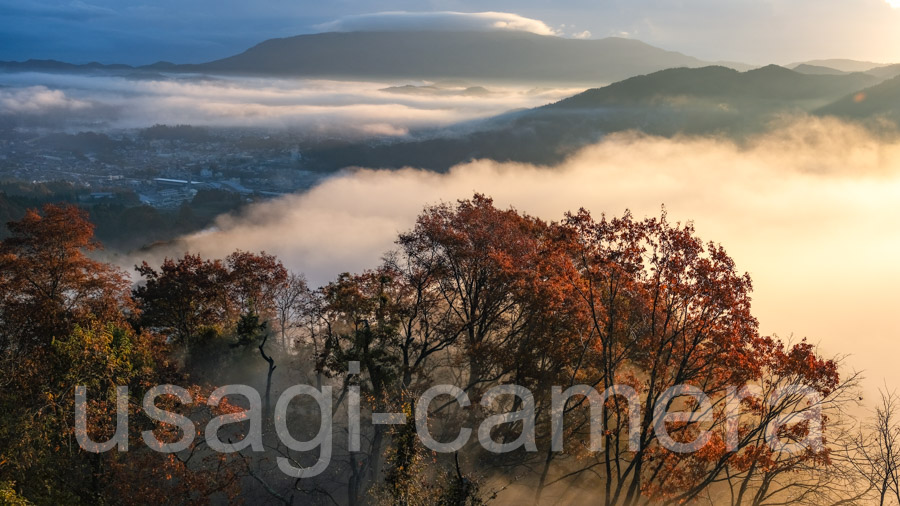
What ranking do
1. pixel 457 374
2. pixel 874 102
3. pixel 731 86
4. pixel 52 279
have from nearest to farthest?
pixel 52 279 < pixel 457 374 < pixel 874 102 < pixel 731 86

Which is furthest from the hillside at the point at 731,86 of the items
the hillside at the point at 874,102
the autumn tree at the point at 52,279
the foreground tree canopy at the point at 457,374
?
the autumn tree at the point at 52,279

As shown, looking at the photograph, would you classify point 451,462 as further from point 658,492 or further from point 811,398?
point 811,398

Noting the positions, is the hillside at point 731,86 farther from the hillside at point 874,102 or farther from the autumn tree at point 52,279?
the autumn tree at point 52,279

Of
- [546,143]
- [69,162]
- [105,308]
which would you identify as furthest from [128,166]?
[105,308]

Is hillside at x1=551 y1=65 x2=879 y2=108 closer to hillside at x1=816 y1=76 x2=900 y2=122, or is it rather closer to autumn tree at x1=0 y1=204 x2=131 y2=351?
hillside at x1=816 y1=76 x2=900 y2=122

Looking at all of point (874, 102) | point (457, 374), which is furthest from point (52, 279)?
point (874, 102)

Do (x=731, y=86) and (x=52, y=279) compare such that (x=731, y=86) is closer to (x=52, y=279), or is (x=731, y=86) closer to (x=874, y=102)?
(x=874, y=102)

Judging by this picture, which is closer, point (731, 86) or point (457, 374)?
point (457, 374)

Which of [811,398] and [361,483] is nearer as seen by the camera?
[811,398]
